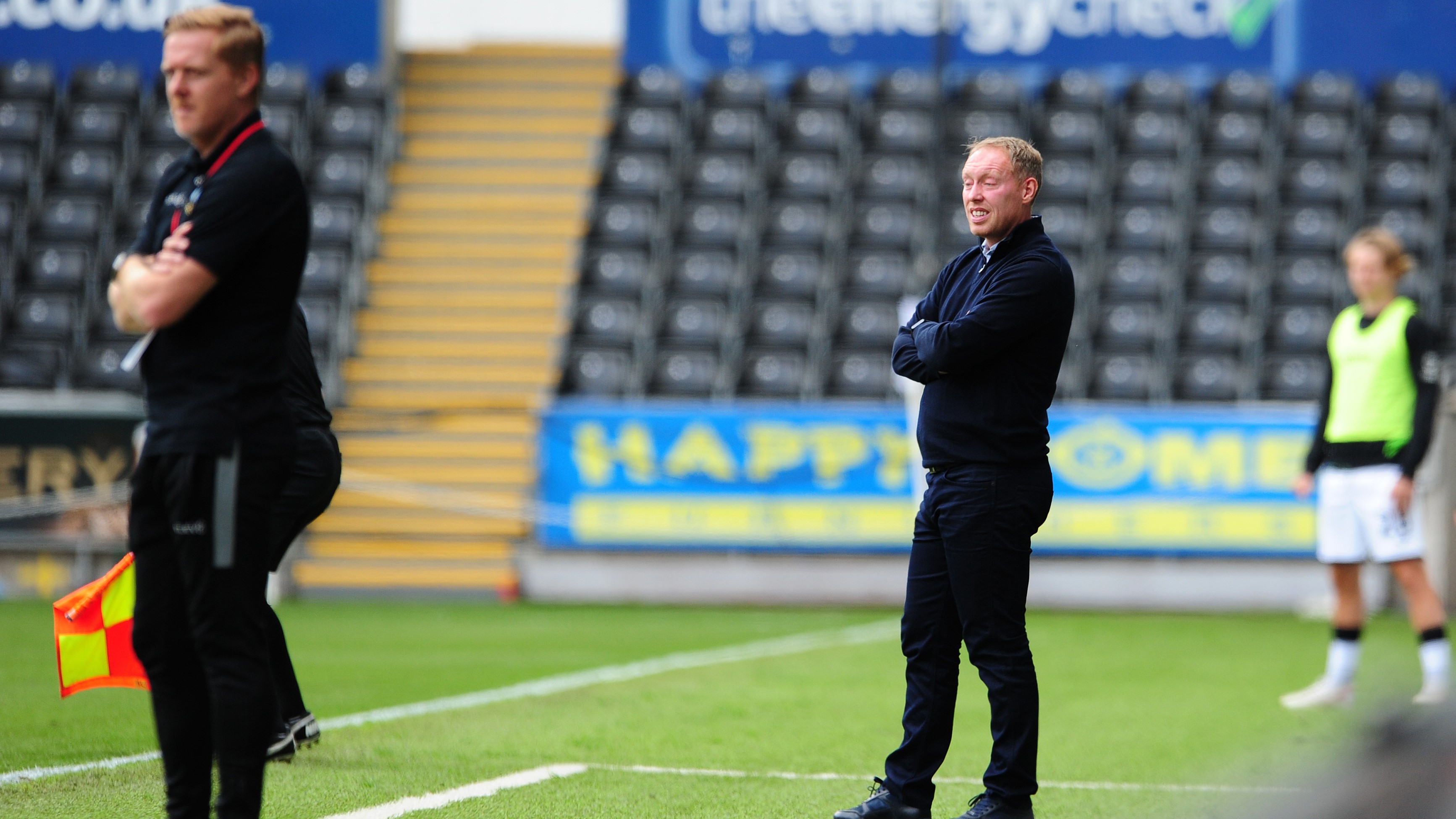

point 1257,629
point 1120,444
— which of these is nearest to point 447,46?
point 1120,444

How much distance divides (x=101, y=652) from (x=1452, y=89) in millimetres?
16383

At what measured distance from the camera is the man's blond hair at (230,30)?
10.5 feet

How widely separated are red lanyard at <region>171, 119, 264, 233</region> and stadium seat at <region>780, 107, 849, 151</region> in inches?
564

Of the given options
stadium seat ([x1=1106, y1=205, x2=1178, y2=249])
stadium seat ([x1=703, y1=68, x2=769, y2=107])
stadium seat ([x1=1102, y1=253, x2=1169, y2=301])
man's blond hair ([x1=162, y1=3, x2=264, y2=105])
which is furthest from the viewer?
stadium seat ([x1=703, y1=68, x2=769, y2=107])

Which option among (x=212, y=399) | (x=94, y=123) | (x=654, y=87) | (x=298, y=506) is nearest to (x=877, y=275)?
(x=654, y=87)

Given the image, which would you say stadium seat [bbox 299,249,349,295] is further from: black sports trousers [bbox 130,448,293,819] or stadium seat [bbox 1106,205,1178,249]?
black sports trousers [bbox 130,448,293,819]

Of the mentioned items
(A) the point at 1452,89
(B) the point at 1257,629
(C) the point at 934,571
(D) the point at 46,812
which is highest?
(A) the point at 1452,89

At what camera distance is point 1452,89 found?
17.6 metres

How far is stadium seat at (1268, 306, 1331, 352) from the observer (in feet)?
49.5

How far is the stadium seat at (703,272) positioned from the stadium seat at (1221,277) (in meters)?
4.46

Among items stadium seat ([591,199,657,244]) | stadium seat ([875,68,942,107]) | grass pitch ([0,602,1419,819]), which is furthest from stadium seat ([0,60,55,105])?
stadium seat ([875,68,942,107])

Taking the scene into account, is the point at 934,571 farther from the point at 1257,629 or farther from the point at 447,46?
the point at 447,46

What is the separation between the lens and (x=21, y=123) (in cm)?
1777

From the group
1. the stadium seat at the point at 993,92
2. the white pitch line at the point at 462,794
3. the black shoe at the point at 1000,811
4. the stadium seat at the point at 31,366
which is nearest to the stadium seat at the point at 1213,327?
the stadium seat at the point at 993,92
